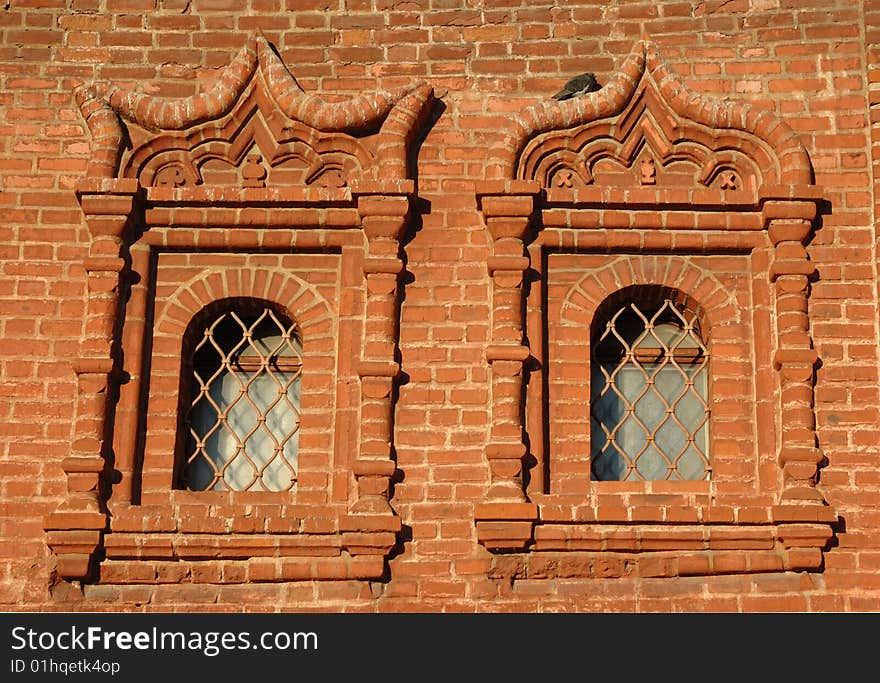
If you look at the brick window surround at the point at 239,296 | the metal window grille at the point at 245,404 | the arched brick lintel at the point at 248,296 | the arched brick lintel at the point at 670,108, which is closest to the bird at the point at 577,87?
the arched brick lintel at the point at 670,108

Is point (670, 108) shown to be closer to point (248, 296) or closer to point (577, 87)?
point (577, 87)

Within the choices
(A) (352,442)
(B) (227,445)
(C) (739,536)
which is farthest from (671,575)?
(B) (227,445)

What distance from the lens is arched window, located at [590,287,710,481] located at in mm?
10312

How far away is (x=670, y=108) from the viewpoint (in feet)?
35.5

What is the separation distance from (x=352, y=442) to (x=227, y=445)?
0.74 m

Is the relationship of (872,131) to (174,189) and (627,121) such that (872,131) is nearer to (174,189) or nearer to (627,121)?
(627,121)

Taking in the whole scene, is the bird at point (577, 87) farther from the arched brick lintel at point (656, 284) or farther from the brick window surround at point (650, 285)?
the arched brick lintel at point (656, 284)

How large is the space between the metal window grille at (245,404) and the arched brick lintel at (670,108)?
1558 mm

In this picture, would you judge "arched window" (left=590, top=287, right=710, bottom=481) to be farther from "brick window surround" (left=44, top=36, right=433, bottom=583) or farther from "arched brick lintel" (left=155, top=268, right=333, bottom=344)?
"arched brick lintel" (left=155, top=268, right=333, bottom=344)

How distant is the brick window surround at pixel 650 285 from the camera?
9867 mm

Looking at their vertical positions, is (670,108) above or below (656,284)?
above

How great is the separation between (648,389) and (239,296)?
2.28 m

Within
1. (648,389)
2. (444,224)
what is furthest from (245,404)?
(648,389)

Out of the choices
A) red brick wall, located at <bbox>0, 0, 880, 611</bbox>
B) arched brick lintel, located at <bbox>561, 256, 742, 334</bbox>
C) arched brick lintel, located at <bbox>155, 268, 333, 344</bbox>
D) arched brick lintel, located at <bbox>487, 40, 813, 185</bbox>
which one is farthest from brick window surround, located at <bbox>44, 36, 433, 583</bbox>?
arched brick lintel, located at <bbox>561, 256, 742, 334</bbox>
